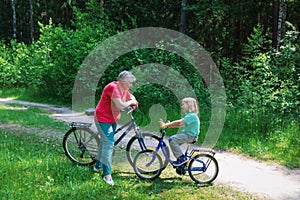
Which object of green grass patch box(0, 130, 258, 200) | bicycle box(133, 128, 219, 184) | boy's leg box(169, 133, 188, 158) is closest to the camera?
green grass patch box(0, 130, 258, 200)

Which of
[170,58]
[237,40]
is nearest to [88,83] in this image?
[170,58]

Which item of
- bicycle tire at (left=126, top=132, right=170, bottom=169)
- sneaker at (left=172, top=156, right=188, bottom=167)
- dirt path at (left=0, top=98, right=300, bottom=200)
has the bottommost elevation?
dirt path at (left=0, top=98, right=300, bottom=200)

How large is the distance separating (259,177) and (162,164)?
203cm

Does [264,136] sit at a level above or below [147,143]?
below

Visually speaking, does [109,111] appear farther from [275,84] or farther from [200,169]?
[275,84]

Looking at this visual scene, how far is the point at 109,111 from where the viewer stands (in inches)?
219

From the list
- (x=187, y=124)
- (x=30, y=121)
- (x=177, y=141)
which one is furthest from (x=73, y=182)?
(x=30, y=121)

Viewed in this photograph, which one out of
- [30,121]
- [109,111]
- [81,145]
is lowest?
[30,121]

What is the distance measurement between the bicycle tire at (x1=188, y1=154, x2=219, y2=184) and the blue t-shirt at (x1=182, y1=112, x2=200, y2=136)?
48 cm

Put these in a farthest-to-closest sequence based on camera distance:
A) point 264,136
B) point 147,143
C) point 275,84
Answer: point 275,84
point 264,136
point 147,143

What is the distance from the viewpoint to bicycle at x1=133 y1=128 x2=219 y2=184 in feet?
19.1

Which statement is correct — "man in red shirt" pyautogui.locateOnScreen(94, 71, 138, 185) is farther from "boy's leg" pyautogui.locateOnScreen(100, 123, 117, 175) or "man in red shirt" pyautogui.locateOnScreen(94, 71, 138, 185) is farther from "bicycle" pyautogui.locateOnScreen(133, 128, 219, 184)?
"bicycle" pyautogui.locateOnScreen(133, 128, 219, 184)

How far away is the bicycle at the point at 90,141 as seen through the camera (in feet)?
19.5

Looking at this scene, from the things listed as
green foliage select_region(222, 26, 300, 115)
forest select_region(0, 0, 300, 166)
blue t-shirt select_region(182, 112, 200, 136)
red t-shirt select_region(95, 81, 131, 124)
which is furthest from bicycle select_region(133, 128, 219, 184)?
green foliage select_region(222, 26, 300, 115)
